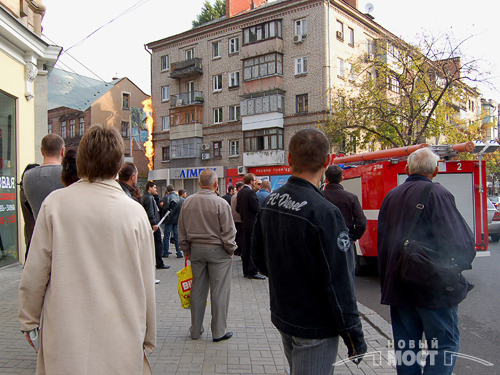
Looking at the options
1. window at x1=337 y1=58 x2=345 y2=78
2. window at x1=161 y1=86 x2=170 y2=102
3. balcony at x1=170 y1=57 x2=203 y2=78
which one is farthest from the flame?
window at x1=337 y1=58 x2=345 y2=78

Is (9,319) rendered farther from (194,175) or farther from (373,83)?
(194,175)

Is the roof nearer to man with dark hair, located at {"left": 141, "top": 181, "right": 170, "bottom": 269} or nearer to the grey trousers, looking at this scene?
man with dark hair, located at {"left": 141, "top": 181, "right": 170, "bottom": 269}

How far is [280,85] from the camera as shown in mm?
34031

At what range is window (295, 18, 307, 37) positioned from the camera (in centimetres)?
3300

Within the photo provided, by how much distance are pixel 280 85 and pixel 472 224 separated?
1074 inches

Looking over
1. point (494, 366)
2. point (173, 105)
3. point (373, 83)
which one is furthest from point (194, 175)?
point (494, 366)

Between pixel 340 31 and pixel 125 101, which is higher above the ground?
pixel 340 31

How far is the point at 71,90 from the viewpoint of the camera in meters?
11.2

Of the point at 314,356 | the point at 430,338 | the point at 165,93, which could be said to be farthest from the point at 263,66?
the point at 314,356

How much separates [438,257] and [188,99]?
38.3m

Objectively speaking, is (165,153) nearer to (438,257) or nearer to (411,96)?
(411,96)

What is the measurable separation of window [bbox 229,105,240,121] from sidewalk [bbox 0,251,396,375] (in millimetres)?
31345

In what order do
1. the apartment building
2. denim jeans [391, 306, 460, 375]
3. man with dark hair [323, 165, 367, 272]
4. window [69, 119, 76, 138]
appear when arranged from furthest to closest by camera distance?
window [69, 119, 76, 138]
the apartment building
man with dark hair [323, 165, 367, 272]
denim jeans [391, 306, 460, 375]

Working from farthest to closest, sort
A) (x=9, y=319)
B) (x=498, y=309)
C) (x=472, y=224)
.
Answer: (x=472, y=224)
(x=498, y=309)
(x=9, y=319)
